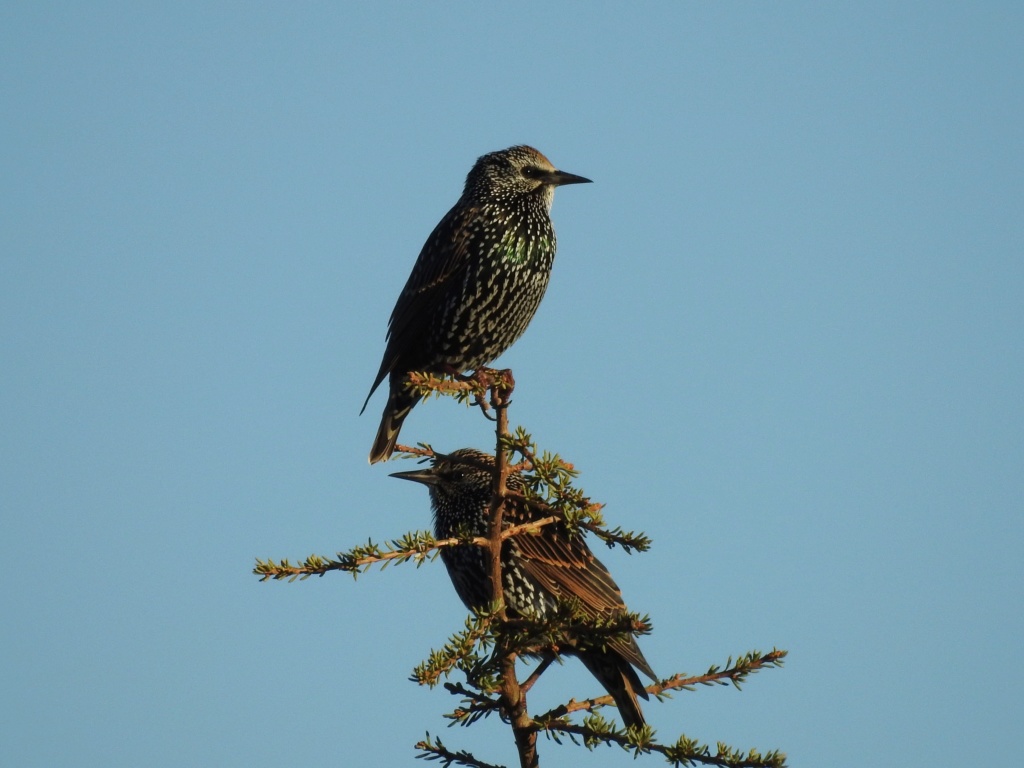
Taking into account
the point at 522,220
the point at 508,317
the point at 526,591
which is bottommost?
the point at 526,591

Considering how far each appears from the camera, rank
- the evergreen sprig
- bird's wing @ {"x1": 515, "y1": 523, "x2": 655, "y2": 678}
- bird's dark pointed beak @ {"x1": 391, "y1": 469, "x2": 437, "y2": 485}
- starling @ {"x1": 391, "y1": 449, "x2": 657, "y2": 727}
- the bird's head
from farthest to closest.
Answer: the bird's head, bird's dark pointed beak @ {"x1": 391, "y1": 469, "x2": 437, "y2": 485}, bird's wing @ {"x1": 515, "y1": 523, "x2": 655, "y2": 678}, starling @ {"x1": 391, "y1": 449, "x2": 657, "y2": 727}, the evergreen sprig

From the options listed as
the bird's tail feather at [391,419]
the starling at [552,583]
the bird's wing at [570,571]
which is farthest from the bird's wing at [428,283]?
the bird's wing at [570,571]

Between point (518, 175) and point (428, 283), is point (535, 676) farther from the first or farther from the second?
point (518, 175)

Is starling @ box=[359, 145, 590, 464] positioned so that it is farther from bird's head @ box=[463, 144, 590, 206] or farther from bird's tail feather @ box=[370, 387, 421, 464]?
bird's head @ box=[463, 144, 590, 206]

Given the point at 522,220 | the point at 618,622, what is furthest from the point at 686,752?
the point at 522,220

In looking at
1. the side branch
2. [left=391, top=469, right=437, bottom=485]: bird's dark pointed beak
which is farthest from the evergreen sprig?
[left=391, top=469, right=437, bottom=485]: bird's dark pointed beak

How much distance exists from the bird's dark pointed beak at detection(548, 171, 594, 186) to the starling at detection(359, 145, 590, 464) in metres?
0.34

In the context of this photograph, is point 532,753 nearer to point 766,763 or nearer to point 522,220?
point 766,763

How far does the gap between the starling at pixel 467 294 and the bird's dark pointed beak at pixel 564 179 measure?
34 cm

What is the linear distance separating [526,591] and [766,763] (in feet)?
6.40

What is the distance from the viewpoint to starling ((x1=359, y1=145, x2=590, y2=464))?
6020 mm

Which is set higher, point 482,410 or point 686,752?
point 482,410

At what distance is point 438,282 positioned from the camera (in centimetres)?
611

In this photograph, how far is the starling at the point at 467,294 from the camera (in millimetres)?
6020
